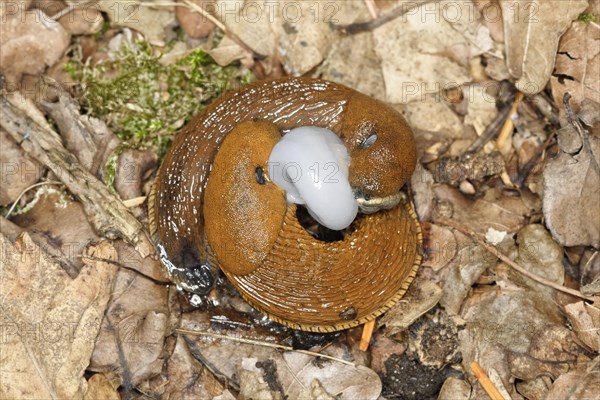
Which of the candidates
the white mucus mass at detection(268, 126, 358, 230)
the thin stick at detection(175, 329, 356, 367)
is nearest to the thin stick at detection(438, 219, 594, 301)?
the white mucus mass at detection(268, 126, 358, 230)

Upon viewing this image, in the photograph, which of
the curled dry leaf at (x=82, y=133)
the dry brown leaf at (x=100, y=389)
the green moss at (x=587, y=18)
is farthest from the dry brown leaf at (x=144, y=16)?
the green moss at (x=587, y=18)

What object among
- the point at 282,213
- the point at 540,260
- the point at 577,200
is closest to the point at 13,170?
the point at 282,213

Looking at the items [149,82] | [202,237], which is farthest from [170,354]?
[149,82]

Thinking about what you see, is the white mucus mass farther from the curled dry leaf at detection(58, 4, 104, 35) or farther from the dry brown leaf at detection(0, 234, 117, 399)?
the curled dry leaf at detection(58, 4, 104, 35)

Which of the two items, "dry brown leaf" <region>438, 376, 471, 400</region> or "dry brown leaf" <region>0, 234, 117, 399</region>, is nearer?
"dry brown leaf" <region>0, 234, 117, 399</region>

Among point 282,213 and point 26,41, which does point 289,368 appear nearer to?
point 282,213

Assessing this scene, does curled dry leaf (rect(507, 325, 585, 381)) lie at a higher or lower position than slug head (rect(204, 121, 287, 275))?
lower
